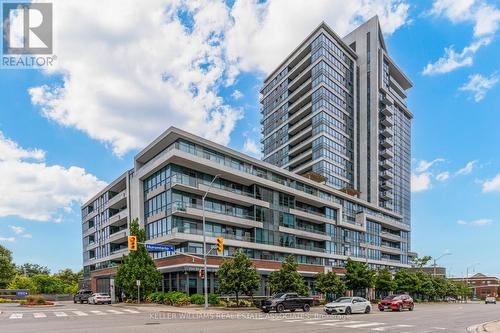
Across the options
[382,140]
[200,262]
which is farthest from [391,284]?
[382,140]

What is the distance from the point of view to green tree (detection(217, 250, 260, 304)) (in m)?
35.6

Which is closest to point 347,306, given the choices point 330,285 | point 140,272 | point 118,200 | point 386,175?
point 330,285

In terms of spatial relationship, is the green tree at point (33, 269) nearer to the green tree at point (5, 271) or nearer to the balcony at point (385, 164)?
the green tree at point (5, 271)

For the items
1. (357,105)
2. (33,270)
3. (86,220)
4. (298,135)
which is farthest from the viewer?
(33,270)

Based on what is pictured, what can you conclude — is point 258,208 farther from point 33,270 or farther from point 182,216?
point 33,270

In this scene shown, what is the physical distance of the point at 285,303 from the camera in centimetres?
3075

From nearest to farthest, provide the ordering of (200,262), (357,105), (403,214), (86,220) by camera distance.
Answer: (200,262), (86,220), (357,105), (403,214)

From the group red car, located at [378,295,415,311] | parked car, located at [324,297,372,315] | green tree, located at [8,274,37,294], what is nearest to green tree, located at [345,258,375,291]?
red car, located at [378,295,415,311]

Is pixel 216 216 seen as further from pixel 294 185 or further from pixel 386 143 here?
pixel 386 143

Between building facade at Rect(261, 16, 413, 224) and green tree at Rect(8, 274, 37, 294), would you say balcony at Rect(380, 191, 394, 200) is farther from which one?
green tree at Rect(8, 274, 37, 294)

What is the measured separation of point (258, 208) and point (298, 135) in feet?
131

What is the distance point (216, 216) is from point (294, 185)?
1796 cm

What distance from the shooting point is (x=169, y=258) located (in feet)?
148

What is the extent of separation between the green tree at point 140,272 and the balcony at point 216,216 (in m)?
4.92
